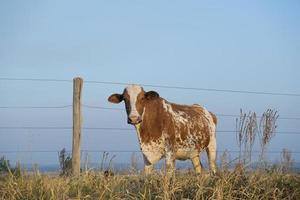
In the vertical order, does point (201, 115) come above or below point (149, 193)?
above

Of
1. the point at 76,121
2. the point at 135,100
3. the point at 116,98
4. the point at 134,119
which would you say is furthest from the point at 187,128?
the point at 76,121

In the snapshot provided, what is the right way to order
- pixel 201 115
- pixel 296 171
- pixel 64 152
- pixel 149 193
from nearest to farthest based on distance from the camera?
pixel 149 193, pixel 296 171, pixel 64 152, pixel 201 115

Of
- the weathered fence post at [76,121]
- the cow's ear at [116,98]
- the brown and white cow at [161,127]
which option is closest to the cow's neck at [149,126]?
the brown and white cow at [161,127]

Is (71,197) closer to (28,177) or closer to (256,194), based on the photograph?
(28,177)

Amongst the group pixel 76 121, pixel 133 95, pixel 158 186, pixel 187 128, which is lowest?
pixel 158 186

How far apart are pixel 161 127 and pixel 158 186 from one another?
5.70m

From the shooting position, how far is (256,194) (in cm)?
589

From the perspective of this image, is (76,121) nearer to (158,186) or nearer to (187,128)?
(187,128)

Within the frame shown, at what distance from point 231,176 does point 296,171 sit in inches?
70.0

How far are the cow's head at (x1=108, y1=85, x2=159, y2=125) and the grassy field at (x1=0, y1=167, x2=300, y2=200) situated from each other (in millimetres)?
4240

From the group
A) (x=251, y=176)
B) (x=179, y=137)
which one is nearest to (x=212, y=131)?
(x=179, y=137)

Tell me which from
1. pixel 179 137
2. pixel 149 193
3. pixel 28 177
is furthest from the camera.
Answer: pixel 179 137

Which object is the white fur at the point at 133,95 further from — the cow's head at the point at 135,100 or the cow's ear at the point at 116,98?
the cow's ear at the point at 116,98

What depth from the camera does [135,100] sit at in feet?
37.9
